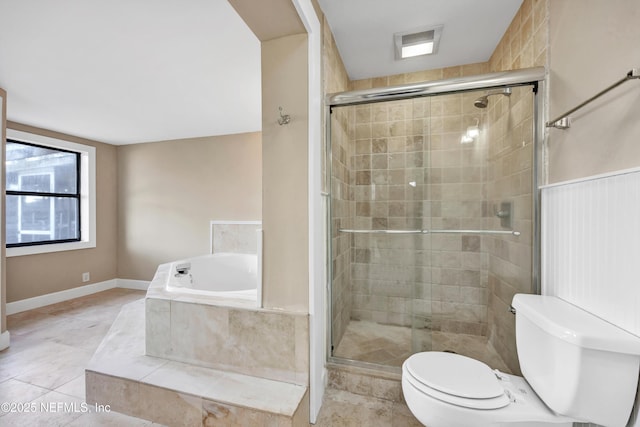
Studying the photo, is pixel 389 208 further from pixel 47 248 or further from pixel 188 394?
pixel 47 248

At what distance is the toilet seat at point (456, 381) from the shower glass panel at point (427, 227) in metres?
0.52

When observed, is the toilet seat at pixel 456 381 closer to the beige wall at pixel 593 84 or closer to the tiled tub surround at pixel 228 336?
the tiled tub surround at pixel 228 336

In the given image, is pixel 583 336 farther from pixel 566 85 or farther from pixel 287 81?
pixel 287 81

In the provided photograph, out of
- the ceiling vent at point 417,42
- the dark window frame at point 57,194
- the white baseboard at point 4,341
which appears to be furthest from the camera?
the dark window frame at point 57,194

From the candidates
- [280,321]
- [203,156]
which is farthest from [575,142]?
[203,156]

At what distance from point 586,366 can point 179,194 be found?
4341 millimetres

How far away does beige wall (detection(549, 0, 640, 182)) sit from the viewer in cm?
92

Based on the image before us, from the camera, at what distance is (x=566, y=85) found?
125 cm

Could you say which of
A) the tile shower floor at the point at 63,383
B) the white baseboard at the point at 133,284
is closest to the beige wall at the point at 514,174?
the tile shower floor at the point at 63,383

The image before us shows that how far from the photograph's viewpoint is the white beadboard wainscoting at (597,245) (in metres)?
0.90

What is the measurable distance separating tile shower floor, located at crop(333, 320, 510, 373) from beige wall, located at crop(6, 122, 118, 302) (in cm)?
384

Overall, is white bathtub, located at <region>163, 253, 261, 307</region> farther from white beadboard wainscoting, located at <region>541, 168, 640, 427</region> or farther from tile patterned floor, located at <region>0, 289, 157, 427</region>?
white beadboard wainscoting, located at <region>541, 168, 640, 427</region>

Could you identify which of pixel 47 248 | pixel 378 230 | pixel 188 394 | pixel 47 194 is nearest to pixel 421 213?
pixel 378 230

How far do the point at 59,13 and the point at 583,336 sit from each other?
283 centimetres
